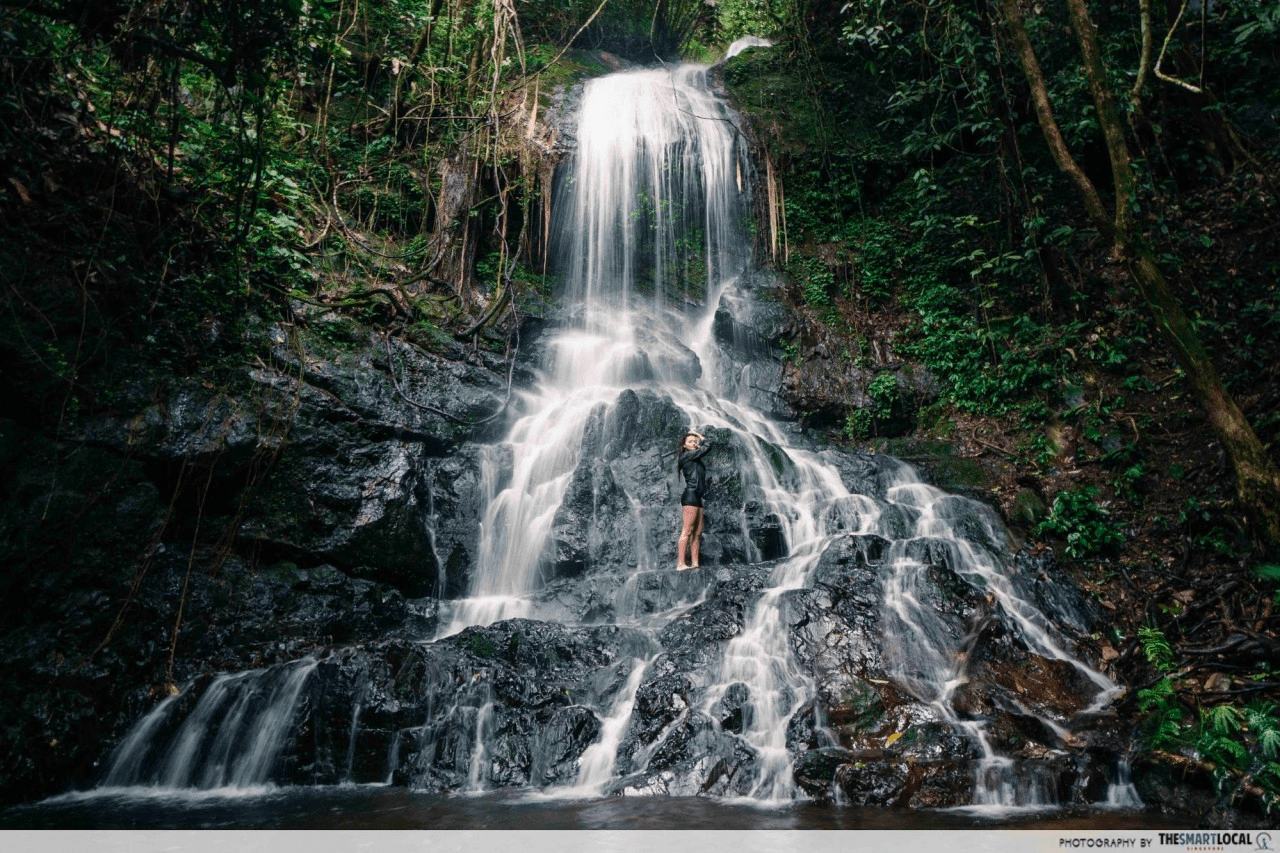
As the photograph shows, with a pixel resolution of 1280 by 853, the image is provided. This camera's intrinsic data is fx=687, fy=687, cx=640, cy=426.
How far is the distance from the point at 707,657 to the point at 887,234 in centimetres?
972

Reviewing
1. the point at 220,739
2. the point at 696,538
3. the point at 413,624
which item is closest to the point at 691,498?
the point at 696,538

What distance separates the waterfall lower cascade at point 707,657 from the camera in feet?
15.2

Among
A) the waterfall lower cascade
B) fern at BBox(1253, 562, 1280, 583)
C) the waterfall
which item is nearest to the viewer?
the waterfall lower cascade

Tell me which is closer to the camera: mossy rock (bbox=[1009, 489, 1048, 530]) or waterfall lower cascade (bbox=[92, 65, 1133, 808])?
waterfall lower cascade (bbox=[92, 65, 1133, 808])

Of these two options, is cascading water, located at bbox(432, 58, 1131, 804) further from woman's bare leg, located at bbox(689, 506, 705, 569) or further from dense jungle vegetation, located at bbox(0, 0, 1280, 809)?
dense jungle vegetation, located at bbox(0, 0, 1280, 809)

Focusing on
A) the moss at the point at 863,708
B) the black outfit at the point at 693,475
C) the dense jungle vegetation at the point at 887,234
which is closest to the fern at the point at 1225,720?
the dense jungle vegetation at the point at 887,234

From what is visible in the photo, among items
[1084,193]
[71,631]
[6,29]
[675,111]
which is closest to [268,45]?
[6,29]

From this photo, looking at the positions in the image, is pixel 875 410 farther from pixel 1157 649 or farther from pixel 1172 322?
pixel 1157 649

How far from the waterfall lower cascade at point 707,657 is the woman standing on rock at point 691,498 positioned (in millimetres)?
306

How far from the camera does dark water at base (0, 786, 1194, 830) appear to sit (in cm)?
382

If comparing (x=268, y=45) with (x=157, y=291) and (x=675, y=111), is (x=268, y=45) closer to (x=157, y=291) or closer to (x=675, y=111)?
(x=157, y=291)
